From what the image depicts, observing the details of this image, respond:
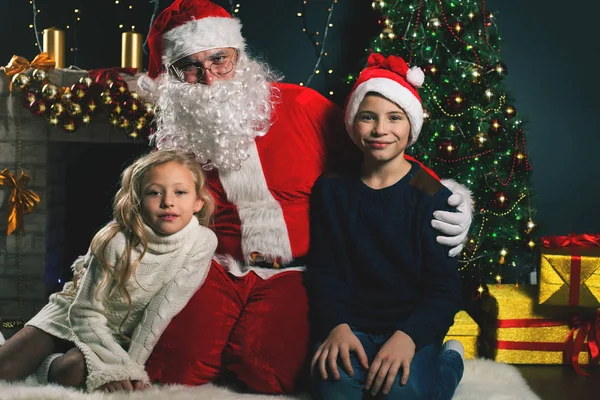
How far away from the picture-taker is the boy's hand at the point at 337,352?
2.16 m

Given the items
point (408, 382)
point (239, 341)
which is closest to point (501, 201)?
point (408, 382)

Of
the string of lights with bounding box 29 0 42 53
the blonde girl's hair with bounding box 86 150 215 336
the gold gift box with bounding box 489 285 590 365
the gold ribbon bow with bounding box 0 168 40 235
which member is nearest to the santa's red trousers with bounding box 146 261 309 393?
the blonde girl's hair with bounding box 86 150 215 336

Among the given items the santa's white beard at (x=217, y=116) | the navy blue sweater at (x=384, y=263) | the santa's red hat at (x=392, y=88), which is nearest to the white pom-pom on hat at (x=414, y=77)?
the santa's red hat at (x=392, y=88)

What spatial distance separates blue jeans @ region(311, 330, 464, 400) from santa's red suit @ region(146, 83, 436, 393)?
0.68 ft

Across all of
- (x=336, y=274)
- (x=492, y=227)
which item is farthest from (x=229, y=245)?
(x=492, y=227)

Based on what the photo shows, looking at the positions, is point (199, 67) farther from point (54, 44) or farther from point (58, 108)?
point (54, 44)

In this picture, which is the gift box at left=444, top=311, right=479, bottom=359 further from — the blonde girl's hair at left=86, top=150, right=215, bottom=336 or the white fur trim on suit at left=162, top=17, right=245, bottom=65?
the white fur trim on suit at left=162, top=17, right=245, bottom=65

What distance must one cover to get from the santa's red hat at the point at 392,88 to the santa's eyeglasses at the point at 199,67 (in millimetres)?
555

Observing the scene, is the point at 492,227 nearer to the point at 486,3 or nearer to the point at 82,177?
the point at 486,3

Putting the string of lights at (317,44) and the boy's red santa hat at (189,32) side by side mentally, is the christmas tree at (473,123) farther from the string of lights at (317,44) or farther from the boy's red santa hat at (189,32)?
the boy's red santa hat at (189,32)

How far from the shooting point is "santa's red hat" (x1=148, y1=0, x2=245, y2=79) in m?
2.64

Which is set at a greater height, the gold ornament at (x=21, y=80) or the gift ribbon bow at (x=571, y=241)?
the gold ornament at (x=21, y=80)

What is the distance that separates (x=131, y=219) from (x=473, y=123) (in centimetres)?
190

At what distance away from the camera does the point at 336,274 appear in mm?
2479
